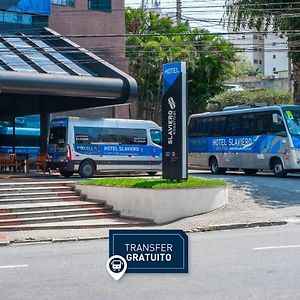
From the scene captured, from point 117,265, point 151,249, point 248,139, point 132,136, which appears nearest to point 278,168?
point 248,139

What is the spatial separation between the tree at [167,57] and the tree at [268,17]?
9.47 meters

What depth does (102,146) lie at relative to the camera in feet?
90.5

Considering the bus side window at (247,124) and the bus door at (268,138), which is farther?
the bus side window at (247,124)

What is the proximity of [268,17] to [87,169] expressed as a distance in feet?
47.1

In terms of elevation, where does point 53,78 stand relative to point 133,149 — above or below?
above

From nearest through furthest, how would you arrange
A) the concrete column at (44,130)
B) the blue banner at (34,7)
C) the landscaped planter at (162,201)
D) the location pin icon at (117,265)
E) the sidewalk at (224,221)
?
the location pin icon at (117,265) < the sidewalk at (224,221) < the landscaped planter at (162,201) < the concrete column at (44,130) < the blue banner at (34,7)

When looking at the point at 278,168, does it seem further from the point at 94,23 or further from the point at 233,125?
the point at 94,23

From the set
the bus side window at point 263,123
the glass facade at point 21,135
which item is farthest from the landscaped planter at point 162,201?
the glass facade at point 21,135

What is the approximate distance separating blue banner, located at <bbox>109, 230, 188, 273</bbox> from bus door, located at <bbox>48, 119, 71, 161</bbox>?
21928 mm

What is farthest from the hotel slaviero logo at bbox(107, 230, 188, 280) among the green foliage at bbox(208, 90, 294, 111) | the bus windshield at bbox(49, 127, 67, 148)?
the green foliage at bbox(208, 90, 294, 111)

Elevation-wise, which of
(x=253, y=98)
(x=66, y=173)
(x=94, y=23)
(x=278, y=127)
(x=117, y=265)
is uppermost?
(x=94, y=23)

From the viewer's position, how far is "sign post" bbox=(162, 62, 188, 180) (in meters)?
18.7

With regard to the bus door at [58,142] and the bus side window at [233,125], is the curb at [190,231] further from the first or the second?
the bus side window at [233,125]

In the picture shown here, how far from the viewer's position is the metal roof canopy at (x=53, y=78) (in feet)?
77.0
